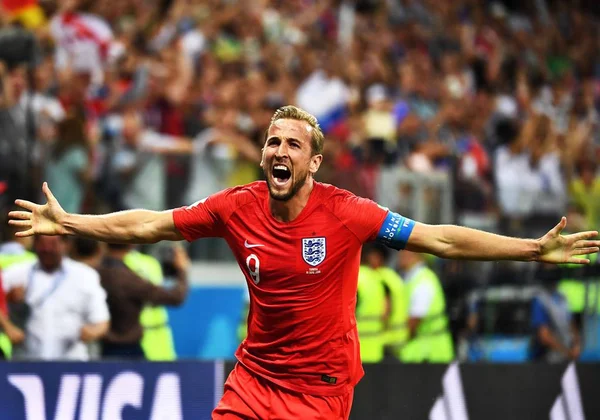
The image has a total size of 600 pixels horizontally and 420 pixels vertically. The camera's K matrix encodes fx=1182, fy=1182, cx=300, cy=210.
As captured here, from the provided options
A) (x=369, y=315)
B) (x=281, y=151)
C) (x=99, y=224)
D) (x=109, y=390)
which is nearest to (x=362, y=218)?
(x=281, y=151)

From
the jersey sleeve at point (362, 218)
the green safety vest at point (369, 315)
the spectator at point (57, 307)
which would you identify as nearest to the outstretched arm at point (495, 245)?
the jersey sleeve at point (362, 218)

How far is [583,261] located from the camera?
229 inches

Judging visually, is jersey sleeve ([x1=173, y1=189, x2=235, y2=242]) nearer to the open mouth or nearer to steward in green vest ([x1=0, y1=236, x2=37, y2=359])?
the open mouth

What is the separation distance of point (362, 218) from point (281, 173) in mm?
473

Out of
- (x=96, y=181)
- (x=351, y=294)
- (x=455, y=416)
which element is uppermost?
(x=96, y=181)

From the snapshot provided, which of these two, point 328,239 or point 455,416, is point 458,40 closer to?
point 455,416

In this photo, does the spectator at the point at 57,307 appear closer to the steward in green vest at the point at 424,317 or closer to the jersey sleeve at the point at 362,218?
the steward in green vest at the point at 424,317

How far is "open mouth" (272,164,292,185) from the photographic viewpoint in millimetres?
5965

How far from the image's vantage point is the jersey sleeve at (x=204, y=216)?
6133mm

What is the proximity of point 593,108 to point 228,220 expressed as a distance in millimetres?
14613

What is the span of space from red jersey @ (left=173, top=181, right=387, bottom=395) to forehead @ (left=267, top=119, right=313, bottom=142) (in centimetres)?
32

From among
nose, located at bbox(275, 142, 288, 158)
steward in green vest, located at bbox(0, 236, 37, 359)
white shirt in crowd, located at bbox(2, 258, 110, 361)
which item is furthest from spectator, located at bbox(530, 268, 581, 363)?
nose, located at bbox(275, 142, 288, 158)

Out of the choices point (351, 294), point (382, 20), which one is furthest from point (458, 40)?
point (351, 294)

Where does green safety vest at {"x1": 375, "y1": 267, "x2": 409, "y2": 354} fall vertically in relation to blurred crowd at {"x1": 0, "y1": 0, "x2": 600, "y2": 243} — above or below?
below
